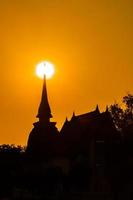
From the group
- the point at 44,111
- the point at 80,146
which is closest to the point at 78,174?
the point at 80,146

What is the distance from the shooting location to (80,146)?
3086 inches

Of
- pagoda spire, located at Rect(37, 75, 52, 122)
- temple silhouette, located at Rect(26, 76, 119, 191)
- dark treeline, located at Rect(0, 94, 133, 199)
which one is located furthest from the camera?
pagoda spire, located at Rect(37, 75, 52, 122)

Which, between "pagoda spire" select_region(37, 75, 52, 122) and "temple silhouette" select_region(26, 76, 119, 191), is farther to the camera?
"pagoda spire" select_region(37, 75, 52, 122)

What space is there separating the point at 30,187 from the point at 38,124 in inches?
807

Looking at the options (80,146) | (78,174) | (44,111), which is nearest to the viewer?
(78,174)

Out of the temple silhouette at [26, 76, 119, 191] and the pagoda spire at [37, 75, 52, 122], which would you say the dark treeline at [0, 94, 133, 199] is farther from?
the pagoda spire at [37, 75, 52, 122]

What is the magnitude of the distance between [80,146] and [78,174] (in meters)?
4.92

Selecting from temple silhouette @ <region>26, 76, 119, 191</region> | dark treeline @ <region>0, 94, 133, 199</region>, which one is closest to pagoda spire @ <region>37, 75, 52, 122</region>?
temple silhouette @ <region>26, 76, 119, 191</region>

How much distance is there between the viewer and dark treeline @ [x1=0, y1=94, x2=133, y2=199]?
69.4 metres

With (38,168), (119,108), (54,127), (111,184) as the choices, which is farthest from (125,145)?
(54,127)

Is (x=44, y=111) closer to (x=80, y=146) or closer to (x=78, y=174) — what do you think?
(x=80, y=146)

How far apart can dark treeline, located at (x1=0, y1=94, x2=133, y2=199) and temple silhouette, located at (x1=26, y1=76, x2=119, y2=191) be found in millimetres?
169

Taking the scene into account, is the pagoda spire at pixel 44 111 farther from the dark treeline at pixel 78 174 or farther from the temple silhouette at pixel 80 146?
the dark treeline at pixel 78 174

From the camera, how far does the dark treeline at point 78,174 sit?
69.4m
